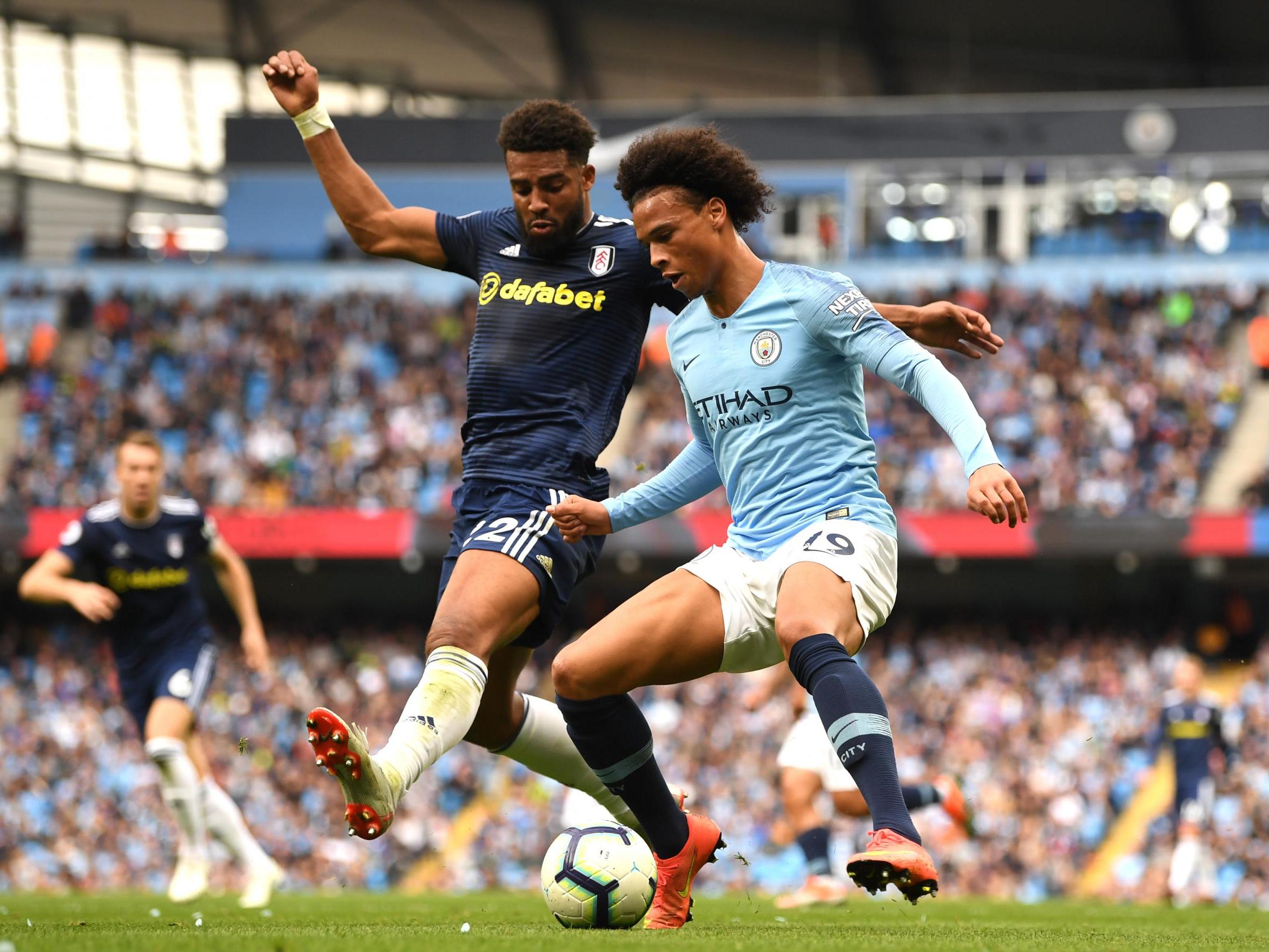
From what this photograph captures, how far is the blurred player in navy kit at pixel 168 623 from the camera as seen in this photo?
8234mm

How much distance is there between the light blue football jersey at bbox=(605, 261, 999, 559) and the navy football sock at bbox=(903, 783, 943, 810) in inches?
159

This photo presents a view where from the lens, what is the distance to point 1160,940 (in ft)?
17.8

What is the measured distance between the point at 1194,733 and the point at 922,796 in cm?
467

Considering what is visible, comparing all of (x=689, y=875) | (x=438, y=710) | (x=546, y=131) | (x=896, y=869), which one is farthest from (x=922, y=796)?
(x=546, y=131)

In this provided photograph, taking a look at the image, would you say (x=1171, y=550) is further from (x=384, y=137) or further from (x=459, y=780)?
(x=384, y=137)

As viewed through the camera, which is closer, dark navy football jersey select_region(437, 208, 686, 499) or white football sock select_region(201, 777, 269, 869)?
dark navy football jersey select_region(437, 208, 686, 499)

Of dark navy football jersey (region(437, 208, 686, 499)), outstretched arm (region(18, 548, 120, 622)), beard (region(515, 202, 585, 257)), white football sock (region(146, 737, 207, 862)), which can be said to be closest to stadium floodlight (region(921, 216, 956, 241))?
outstretched arm (region(18, 548, 120, 622))

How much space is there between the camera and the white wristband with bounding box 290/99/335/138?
5.57 m

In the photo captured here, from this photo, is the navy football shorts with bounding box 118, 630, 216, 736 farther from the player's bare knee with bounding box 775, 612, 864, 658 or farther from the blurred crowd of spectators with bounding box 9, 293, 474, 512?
the blurred crowd of spectators with bounding box 9, 293, 474, 512

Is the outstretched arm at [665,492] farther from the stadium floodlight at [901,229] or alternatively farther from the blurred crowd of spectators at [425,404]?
the stadium floodlight at [901,229]

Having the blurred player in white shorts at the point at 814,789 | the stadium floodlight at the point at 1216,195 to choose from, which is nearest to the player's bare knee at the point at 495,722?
the blurred player in white shorts at the point at 814,789

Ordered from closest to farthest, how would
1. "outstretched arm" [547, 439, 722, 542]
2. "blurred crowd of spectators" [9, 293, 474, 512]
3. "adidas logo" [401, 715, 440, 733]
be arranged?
"adidas logo" [401, 715, 440, 733], "outstretched arm" [547, 439, 722, 542], "blurred crowd of spectators" [9, 293, 474, 512]

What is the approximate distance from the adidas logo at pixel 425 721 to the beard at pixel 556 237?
1912mm

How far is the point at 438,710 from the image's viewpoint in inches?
196
